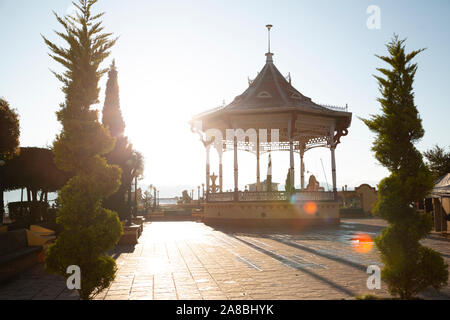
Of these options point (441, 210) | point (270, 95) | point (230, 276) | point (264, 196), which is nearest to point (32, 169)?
point (264, 196)

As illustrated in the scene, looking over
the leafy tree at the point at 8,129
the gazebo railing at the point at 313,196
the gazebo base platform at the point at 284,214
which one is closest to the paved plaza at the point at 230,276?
the leafy tree at the point at 8,129

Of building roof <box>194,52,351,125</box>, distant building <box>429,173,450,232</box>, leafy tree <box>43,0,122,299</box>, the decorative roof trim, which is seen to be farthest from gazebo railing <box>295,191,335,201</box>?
leafy tree <box>43,0,122,299</box>

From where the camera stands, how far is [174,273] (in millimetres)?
8617

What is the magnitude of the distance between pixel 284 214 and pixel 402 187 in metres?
18.9

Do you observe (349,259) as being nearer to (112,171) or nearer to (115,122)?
(112,171)

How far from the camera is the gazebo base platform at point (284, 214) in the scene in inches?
945

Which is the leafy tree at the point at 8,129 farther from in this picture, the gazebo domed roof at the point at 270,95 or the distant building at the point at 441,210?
the distant building at the point at 441,210

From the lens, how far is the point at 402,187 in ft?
18.5

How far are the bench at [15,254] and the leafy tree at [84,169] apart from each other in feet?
10.3

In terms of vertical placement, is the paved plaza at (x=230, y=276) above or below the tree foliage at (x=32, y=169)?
below

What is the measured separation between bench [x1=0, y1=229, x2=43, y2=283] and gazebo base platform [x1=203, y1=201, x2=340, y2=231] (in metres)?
15.8

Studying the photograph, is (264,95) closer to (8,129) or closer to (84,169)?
(8,129)
